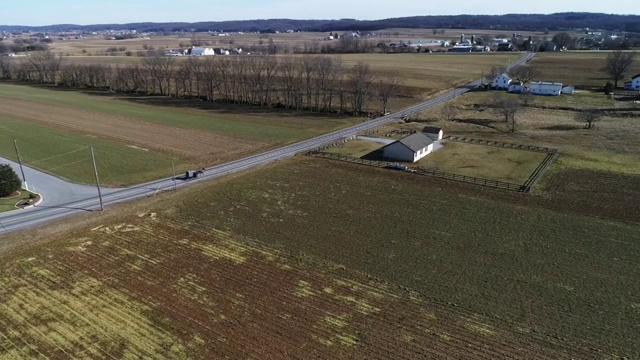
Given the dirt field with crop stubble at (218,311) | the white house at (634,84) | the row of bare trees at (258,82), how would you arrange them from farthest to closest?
the white house at (634,84) → the row of bare trees at (258,82) → the dirt field with crop stubble at (218,311)

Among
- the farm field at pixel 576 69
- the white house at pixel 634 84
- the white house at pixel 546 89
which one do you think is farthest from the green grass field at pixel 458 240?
the farm field at pixel 576 69

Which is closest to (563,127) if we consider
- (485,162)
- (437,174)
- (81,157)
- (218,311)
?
(485,162)

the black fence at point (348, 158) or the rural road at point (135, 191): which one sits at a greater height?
the black fence at point (348, 158)

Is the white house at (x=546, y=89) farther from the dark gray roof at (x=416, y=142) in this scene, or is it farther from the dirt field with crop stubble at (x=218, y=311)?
the dirt field with crop stubble at (x=218, y=311)

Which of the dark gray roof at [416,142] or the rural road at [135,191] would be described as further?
the dark gray roof at [416,142]

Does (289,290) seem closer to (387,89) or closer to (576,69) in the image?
(387,89)

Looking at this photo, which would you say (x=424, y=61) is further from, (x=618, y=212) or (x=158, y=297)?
(x=158, y=297)
